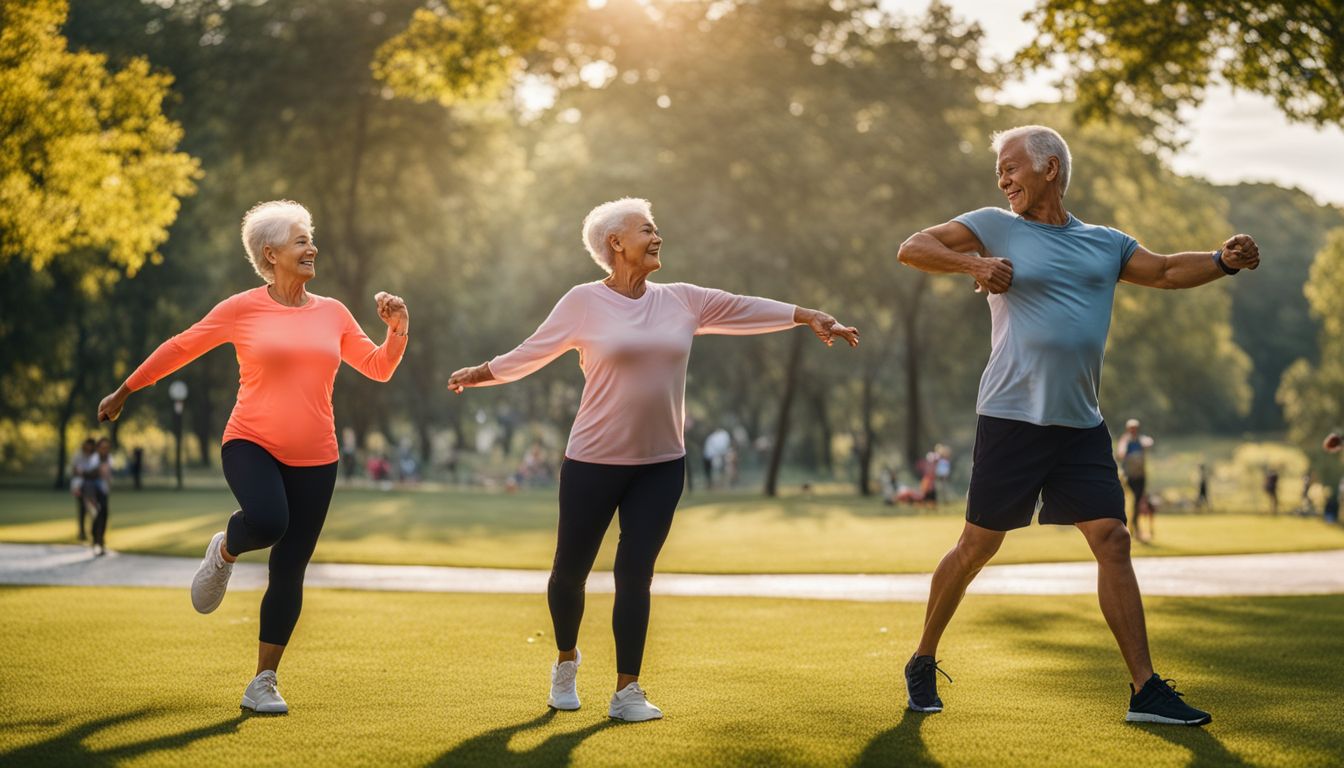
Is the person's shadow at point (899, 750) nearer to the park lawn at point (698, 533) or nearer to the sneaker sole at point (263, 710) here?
the sneaker sole at point (263, 710)

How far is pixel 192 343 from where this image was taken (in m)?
7.35

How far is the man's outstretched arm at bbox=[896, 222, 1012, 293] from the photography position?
6629 mm

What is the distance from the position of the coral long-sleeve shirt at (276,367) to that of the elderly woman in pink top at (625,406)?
2.57ft

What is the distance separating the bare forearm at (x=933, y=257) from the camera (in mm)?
6621

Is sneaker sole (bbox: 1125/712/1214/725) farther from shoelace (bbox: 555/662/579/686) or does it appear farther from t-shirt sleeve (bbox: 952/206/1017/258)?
shoelace (bbox: 555/662/579/686)

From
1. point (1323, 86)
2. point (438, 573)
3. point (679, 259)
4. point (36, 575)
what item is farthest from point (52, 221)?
point (679, 259)

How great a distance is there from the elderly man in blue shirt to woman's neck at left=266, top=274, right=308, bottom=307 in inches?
117

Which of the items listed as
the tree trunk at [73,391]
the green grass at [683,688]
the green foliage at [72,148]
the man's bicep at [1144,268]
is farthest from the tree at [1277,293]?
the man's bicep at [1144,268]

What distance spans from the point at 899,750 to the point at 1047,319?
2.03 metres

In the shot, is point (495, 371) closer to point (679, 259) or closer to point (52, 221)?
point (52, 221)

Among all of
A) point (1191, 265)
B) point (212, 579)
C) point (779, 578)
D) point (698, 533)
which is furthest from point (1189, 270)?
point (698, 533)

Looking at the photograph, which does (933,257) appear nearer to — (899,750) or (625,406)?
(625,406)

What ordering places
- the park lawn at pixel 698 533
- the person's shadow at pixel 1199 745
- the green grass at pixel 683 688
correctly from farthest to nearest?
the park lawn at pixel 698 533 → the green grass at pixel 683 688 → the person's shadow at pixel 1199 745

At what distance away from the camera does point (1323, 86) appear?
62.1 feet
